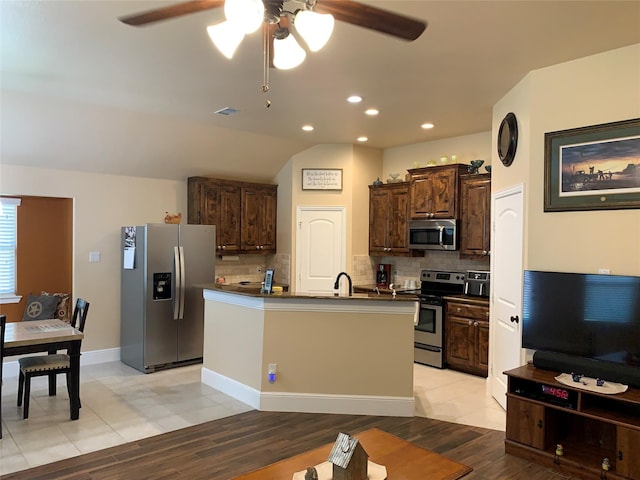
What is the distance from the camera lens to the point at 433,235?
6055 millimetres

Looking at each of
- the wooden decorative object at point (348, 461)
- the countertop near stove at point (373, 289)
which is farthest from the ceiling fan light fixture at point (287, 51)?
the countertop near stove at point (373, 289)

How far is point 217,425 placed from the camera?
3953 millimetres

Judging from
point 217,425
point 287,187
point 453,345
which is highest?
point 287,187

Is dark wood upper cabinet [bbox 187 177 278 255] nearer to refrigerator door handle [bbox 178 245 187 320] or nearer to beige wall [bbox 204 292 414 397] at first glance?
refrigerator door handle [bbox 178 245 187 320]

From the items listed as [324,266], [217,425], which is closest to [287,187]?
A: [324,266]

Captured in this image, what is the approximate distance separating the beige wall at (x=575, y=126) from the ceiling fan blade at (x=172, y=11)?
2.88 metres

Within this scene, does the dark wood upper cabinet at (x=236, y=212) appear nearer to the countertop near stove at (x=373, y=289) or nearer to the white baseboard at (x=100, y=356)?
the countertop near stove at (x=373, y=289)

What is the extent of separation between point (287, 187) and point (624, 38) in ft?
15.4

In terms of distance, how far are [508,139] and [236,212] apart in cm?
392

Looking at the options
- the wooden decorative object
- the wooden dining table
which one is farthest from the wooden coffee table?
the wooden dining table

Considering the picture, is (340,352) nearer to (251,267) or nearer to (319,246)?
(319,246)

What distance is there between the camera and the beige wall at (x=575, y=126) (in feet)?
11.0

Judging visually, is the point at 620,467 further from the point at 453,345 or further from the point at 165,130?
the point at 165,130

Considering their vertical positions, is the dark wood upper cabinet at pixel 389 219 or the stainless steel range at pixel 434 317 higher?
the dark wood upper cabinet at pixel 389 219
